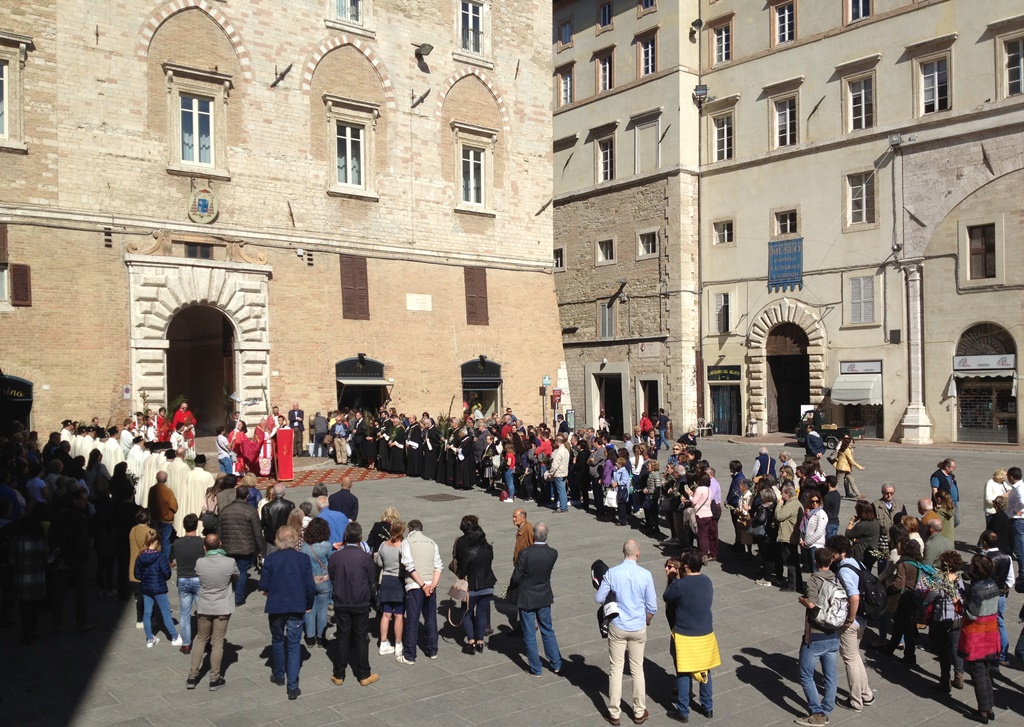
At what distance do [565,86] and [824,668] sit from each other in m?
35.7

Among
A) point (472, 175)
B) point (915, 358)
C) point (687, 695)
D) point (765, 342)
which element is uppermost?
point (472, 175)

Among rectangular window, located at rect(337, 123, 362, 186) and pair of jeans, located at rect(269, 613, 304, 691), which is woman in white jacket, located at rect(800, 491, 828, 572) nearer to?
pair of jeans, located at rect(269, 613, 304, 691)

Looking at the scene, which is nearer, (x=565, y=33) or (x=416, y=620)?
(x=416, y=620)

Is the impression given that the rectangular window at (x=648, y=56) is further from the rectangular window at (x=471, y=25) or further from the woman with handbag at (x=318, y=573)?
the woman with handbag at (x=318, y=573)

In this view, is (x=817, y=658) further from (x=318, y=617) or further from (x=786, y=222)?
(x=786, y=222)

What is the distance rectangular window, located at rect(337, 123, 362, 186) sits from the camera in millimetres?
26078

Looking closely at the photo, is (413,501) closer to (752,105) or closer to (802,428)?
(802,428)

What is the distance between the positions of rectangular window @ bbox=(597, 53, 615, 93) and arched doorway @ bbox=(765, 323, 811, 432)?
508 inches

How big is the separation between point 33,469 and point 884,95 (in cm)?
2768

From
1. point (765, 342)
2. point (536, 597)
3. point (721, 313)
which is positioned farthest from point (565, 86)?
point (536, 597)

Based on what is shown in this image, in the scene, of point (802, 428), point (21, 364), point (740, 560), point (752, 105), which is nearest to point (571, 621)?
point (740, 560)

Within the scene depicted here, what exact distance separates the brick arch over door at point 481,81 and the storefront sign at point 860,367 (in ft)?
45.4

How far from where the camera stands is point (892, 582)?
29.4 feet

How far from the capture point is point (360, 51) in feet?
86.2
